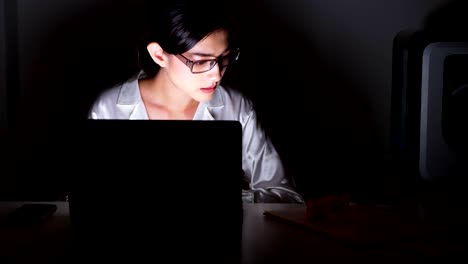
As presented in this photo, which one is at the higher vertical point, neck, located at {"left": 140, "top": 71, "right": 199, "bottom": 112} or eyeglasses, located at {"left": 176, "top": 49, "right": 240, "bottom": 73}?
eyeglasses, located at {"left": 176, "top": 49, "right": 240, "bottom": 73}

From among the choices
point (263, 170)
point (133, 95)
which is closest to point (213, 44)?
point (133, 95)

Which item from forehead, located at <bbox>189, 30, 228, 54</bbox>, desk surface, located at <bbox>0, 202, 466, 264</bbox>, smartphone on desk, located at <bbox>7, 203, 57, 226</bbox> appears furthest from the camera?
forehead, located at <bbox>189, 30, 228, 54</bbox>

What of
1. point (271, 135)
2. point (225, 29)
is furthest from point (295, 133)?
point (225, 29)

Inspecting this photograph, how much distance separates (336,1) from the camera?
1584 mm

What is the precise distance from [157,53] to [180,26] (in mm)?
103

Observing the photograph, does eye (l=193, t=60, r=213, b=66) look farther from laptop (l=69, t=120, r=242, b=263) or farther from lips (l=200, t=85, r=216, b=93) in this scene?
laptop (l=69, t=120, r=242, b=263)

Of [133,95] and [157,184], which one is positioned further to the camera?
[133,95]

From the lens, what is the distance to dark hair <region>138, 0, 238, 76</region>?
4.87ft

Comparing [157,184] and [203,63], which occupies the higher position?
[203,63]

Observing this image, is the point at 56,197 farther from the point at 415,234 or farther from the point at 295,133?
the point at 415,234

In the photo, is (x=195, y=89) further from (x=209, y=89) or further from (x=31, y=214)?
(x=31, y=214)

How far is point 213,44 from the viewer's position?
4.91ft

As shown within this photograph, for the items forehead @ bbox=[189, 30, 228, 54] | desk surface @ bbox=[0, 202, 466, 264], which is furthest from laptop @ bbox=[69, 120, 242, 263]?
forehead @ bbox=[189, 30, 228, 54]

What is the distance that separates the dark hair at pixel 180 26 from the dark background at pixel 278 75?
0.13 feet
